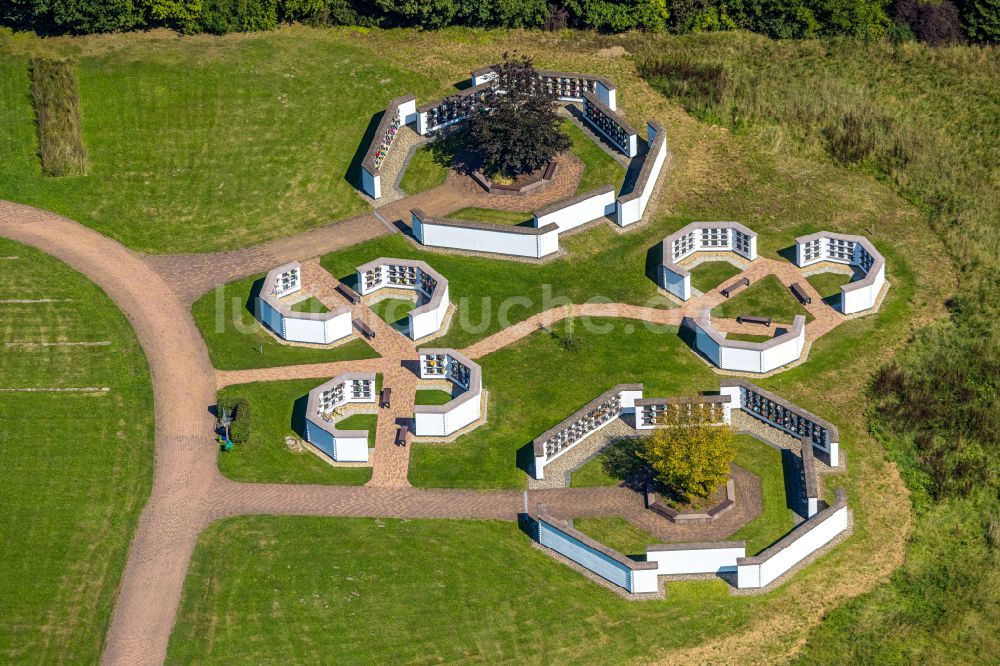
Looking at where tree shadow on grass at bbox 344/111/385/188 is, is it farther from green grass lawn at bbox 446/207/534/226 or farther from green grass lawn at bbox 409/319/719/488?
green grass lawn at bbox 409/319/719/488

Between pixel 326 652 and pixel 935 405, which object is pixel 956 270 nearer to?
pixel 935 405

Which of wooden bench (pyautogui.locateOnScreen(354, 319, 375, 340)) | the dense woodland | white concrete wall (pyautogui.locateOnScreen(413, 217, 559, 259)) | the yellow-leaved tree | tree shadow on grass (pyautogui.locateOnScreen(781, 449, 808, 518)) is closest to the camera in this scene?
the yellow-leaved tree

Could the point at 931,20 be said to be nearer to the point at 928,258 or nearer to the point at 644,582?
the point at 928,258

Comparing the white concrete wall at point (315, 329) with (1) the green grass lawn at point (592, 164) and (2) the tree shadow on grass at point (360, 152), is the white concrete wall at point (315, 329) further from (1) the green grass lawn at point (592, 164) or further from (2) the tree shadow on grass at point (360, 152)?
(1) the green grass lawn at point (592, 164)

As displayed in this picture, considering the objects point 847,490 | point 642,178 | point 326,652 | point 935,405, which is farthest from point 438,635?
point 642,178

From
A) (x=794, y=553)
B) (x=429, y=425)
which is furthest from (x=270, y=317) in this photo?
(x=794, y=553)

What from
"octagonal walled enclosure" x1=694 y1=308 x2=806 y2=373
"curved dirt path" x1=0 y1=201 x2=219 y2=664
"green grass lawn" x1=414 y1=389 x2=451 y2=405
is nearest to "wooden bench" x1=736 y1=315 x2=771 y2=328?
"octagonal walled enclosure" x1=694 y1=308 x2=806 y2=373
